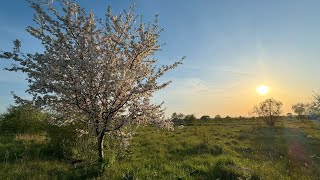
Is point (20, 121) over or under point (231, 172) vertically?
over

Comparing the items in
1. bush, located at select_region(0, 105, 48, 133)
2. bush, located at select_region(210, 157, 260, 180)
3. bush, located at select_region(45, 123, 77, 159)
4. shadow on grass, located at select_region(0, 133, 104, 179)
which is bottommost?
bush, located at select_region(210, 157, 260, 180)

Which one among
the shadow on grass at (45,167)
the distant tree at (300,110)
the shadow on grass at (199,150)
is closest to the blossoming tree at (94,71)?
the shadow on grass at (45,167)

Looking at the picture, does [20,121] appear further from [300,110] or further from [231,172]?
[300,110]

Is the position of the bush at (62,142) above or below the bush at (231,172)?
above

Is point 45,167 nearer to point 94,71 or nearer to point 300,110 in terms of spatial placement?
point 94,71

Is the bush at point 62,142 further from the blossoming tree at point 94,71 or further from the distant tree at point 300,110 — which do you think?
the distant tree at point 300,110

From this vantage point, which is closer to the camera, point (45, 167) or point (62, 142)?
point (45, 167)

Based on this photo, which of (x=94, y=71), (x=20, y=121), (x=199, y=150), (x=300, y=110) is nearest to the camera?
(x=94, y=71)

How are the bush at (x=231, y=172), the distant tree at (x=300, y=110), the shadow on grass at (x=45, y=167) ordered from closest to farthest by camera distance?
the shadow on grass at (x=45, y=167) → the bush at (x=231, y=172) → the distant tree at (x=300, y=110)

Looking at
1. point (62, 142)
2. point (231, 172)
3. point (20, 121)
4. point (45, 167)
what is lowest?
point (231, 172)

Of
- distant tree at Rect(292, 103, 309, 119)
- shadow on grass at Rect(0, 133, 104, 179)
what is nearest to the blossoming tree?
shadow on grass at Rect(0, 133, 104, 179)

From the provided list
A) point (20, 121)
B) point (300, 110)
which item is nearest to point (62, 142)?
point (20, 121)

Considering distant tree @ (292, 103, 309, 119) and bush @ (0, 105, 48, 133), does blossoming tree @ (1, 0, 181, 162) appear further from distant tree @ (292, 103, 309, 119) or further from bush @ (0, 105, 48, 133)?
distant tree @ (292, 103, 309, 119)

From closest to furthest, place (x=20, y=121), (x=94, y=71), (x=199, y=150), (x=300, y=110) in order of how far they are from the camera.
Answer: (x=94, y=71), (x=199, y=150), (x=20, y=121), (x=300, y=110)
